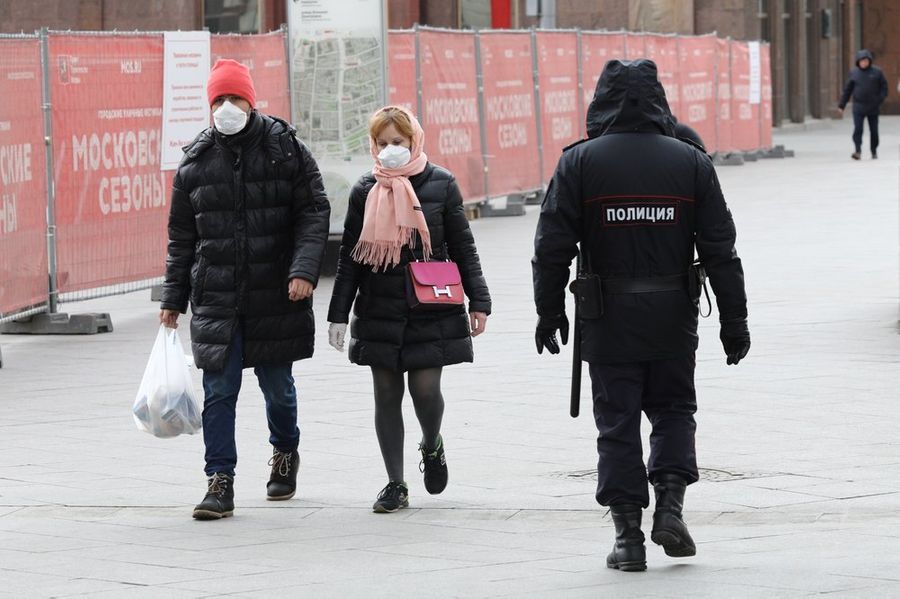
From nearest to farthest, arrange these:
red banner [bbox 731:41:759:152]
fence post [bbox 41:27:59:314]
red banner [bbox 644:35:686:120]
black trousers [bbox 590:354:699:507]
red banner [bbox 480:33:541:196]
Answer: black trousers [bbox 590:354:699:507] → fence post [bbox 41:27:59:314] → red banner [bbox 480:33:541:196] → red banner [bbox 644:35:686:120] → red banner [bbox 731:41:759:152]

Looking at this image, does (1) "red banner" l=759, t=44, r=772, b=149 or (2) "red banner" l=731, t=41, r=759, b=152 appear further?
(1) "red banner" l=759, t=44, r=772, b=149

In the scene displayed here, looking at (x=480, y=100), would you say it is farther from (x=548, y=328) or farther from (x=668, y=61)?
(x=548, y=328)

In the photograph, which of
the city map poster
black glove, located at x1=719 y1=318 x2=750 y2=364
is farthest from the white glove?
the city map poster

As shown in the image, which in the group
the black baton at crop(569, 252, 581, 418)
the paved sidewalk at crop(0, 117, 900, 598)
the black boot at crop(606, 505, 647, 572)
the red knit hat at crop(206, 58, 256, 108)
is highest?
the red knit hat at crop(206, 58, 256, 108)

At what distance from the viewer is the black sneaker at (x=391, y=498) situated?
7.14m

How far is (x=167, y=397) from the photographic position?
23.8 feet

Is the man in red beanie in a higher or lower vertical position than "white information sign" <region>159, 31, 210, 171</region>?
lower

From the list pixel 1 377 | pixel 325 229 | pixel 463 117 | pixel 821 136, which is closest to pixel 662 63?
pixel 463 117

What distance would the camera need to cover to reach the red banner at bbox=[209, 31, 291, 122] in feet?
50.6

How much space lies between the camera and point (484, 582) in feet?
19.4

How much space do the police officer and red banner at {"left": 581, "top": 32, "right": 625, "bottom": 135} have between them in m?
19.0

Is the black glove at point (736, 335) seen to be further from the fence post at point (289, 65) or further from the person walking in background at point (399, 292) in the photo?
the fence post at point (289, 65)

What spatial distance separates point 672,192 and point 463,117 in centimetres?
1471

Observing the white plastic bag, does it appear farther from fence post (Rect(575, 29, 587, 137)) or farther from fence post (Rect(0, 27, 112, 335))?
fence post (Rect(575, 29, 587, 137))
